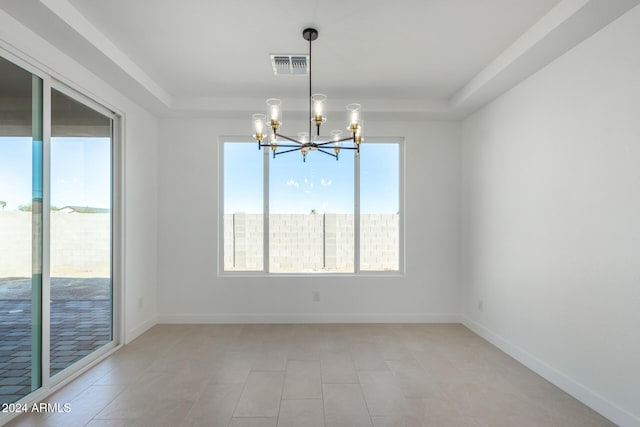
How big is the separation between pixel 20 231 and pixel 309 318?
10.1ft

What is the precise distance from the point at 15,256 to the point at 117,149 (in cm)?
159

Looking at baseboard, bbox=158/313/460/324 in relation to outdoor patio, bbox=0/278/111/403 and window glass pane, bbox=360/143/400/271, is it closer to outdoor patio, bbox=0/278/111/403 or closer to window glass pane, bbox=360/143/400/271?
window glass pane, bbox=360/143/400/271

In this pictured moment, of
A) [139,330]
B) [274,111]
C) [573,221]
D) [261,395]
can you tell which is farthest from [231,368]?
[573,221]

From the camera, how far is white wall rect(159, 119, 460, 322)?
14.2 ft

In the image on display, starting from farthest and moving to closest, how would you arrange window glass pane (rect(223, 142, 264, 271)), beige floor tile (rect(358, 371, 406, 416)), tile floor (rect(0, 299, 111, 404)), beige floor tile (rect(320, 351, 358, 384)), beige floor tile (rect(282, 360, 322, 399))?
window glass pane (rect(223, 142, 264, 271)) → beige floor tile (rect(320, 351, 358, 384)) → beige floor tile (rect(282, 360, 322, 399)) → beige floor tile (rect(358, 371, 406, 416)) → tile floor (rect(0, 299, 111, 404))

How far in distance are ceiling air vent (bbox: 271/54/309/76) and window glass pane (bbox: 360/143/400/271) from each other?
1632 millimetres

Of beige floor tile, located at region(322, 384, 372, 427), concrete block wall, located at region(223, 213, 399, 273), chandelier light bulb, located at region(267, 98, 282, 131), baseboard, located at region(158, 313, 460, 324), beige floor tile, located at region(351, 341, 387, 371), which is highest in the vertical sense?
chandelier light bulb, located at region(267, 98, 282, 131)

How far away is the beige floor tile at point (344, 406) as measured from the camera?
219cm

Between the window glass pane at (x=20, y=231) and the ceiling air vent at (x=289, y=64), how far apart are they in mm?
1834

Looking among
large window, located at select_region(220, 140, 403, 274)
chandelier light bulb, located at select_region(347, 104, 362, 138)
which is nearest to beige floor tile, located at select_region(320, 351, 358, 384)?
large window, located at select_region(220, 140, 403, 274)

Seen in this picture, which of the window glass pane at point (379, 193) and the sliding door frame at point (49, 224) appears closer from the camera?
the sliding door frame at point (49, 224)

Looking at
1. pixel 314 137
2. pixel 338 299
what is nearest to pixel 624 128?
pixel 314 137

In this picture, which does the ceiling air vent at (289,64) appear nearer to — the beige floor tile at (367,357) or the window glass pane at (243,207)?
the window glass pane at (243,207)

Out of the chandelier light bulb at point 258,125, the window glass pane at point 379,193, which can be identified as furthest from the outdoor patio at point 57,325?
the window glass pane at point 379,193
